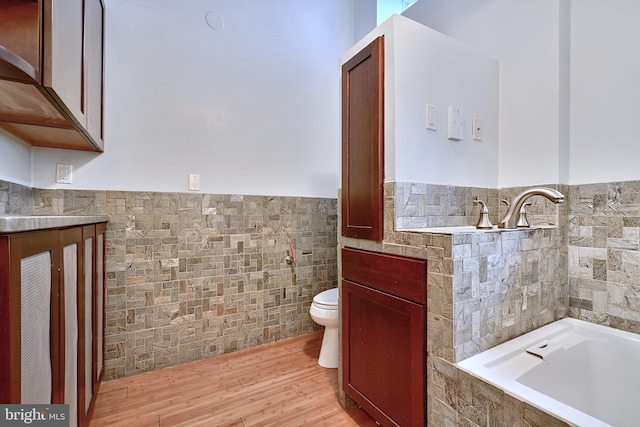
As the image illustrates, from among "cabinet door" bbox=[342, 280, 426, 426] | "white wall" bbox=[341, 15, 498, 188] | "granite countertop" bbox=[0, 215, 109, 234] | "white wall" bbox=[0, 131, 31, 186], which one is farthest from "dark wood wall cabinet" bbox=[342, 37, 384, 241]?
"white wall" bbox=[0, 131, 31, 186]

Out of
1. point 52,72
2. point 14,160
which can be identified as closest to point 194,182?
point 14,160

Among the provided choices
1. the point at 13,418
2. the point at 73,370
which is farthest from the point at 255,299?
the point at 13,418

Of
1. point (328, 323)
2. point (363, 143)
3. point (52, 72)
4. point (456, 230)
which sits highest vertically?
point (52, 72)

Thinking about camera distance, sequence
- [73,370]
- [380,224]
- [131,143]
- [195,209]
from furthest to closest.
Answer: [195,209] → [131,143] → [380,224] → [73,370]

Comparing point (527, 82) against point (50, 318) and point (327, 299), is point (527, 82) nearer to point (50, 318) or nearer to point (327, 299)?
point (327, 299)

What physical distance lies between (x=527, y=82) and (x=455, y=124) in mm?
594

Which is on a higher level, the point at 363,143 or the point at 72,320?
the point at 363,143

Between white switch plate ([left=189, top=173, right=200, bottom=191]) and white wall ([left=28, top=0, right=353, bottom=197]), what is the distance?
0.03 metres

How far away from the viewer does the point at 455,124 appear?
1.64 metres

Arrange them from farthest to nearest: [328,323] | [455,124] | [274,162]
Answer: [274,162]
[328,323]
[455,124]

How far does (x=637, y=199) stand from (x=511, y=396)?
1270mm

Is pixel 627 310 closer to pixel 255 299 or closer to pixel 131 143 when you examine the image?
pixel 255 299

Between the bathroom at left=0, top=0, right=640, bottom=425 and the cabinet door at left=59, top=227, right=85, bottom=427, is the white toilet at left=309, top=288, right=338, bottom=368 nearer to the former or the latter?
the bathroom at left=0, top=0, right=640, bottom=425

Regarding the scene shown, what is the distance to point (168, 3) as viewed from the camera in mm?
2074
